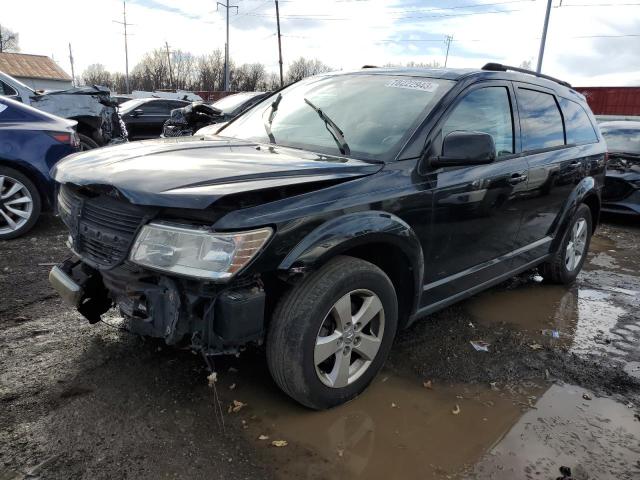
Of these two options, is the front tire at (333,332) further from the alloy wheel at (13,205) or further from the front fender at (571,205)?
the alloy wheel at (13,205)

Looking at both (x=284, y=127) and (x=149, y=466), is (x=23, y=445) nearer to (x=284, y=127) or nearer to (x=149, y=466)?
(x=149, y=466)

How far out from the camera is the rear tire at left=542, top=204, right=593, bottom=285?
4551 millimetres

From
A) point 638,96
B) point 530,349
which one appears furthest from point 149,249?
point 638,96

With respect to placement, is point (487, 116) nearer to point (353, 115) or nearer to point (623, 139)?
point (353, 115)

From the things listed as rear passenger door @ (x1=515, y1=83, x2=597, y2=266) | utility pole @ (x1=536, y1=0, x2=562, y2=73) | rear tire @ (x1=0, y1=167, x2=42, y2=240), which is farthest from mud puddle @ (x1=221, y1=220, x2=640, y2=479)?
utility pole @ (x1=536, y1=0, x2=562, y2=73)

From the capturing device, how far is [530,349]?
3.48 m

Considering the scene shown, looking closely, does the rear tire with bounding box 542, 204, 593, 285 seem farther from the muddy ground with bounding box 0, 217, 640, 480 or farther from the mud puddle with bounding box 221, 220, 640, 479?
the muddy ground with bounding box 0, 217, 640, 480

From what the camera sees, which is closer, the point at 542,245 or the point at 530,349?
the point at 530,349

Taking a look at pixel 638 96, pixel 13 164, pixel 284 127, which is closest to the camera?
pixel 284 127

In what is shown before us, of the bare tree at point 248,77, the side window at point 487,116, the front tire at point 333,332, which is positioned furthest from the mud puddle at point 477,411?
the bare tree at point 248,77

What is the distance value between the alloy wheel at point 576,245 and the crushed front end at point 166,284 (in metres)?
3.64

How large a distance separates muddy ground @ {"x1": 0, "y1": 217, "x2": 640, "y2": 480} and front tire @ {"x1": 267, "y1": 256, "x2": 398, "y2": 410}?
0.57 feet

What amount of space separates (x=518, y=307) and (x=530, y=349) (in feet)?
2.76

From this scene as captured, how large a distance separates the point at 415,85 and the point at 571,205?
6.89ft
